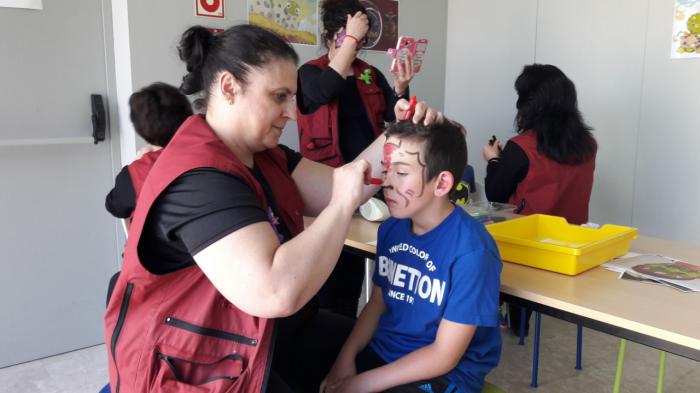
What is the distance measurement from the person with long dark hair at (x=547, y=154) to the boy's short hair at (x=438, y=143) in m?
1.17

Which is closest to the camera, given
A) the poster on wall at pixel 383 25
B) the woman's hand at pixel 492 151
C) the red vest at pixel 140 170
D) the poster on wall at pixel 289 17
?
the red vest at pixel 140 170

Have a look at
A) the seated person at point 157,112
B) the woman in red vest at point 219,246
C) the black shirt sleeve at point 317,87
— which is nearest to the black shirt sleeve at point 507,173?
the black shirt sleeve at point 317,87

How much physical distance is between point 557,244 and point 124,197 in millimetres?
1325

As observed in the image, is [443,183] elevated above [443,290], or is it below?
above

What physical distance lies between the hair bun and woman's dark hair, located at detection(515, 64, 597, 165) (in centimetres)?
166

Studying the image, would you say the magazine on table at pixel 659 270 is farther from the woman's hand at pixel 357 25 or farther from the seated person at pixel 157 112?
the seated person at pixel 157 112

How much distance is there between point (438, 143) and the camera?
137cm

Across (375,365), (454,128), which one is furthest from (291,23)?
(375,365)

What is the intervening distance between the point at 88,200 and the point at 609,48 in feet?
9.31

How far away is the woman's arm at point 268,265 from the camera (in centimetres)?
96

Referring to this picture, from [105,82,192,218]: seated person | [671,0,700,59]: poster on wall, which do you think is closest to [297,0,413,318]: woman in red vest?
[105,82,192,218]: seated person

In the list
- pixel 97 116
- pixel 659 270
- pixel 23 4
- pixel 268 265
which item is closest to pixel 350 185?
pixel 268 265

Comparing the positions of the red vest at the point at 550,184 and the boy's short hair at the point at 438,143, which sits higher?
the boy's short hair at the point at 438,143

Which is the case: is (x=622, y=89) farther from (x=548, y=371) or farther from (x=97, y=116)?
(x=97, y=116)
